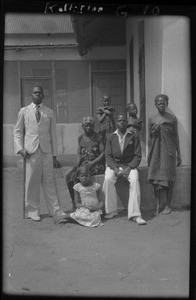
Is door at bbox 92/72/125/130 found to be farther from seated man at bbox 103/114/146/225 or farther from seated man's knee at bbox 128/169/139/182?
seated man's knee at bbox 128/169/139/182

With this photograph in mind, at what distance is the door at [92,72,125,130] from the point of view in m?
3.44

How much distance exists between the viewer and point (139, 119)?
363cm

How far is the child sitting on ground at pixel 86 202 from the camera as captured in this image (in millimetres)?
3549

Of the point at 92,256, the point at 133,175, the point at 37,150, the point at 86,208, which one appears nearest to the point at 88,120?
the point at 37,150

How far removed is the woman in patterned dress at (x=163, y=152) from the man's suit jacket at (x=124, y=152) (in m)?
0.10

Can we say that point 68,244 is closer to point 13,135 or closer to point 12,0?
point 13,135

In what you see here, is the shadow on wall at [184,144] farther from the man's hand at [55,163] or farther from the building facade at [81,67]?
the man's hand at [55,163]

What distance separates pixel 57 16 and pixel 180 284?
6.63ft

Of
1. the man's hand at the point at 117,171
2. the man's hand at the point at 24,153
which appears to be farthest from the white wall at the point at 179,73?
the man's hand at the point at 24,153

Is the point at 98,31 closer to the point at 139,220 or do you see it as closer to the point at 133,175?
the point at 133,175

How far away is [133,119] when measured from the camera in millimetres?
3586

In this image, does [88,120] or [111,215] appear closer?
[88,120]

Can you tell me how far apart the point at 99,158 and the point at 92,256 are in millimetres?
698

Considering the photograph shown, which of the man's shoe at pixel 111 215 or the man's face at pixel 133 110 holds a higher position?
the man's face at pixel 133 110
